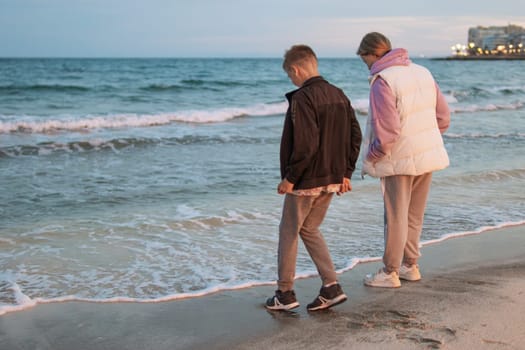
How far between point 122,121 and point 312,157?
47.9 ft

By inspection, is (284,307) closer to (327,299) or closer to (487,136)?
(327,299)

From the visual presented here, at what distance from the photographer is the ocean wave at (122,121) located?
51.5 ft

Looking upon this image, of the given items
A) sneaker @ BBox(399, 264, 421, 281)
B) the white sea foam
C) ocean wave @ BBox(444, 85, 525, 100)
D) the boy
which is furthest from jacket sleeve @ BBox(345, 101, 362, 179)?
ocean wave @ BBox(444, 85, 525, 100)

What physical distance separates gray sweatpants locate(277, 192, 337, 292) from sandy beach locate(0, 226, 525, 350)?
25 centimetres

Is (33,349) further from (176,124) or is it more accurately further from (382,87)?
(176,124)

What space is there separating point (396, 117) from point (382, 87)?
210 millimetres

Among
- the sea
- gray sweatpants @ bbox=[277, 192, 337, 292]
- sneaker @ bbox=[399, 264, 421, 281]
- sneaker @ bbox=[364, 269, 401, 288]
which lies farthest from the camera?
the sea

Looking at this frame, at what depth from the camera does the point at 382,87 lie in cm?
426

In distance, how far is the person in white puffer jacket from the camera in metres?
4.27

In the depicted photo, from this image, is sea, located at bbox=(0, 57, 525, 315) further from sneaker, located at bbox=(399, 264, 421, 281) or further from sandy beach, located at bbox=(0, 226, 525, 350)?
sneaker, located at bbox=(399, 264, 421, 281)

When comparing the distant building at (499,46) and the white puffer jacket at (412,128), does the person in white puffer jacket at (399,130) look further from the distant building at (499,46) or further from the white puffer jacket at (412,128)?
the distant building at (499,46)

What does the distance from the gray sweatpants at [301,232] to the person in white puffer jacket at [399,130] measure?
1.79 ft

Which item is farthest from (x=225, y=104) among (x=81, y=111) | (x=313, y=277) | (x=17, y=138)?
(x=313, y=277)

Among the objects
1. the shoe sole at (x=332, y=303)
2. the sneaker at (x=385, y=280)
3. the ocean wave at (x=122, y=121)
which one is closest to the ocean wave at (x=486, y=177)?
the sneaker at (x=385, y=280)
